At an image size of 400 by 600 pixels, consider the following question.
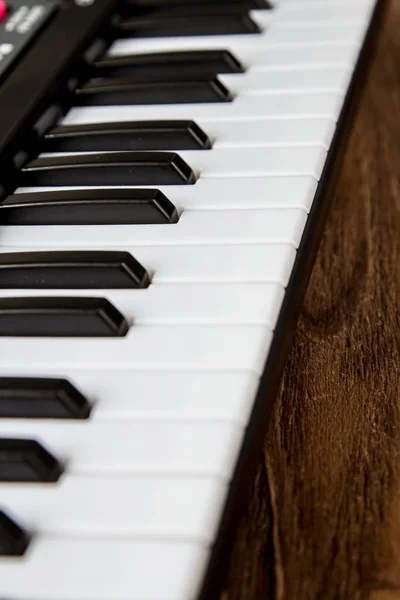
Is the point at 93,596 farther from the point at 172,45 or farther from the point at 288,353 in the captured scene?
the point at 172,45

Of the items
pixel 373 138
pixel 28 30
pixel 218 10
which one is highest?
pixel 28 30

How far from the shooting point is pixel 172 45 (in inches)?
47.1

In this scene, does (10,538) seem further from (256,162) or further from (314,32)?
(314,32)

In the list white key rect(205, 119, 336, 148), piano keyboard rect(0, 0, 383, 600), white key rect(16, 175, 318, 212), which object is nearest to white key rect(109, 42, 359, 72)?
piano keyboard rect(0, 0, 383, 600)

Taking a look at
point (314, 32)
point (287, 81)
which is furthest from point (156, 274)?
point (314, 32)

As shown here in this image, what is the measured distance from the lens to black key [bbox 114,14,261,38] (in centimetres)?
120

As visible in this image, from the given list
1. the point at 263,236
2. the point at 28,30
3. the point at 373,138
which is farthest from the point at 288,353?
the point at 28,30

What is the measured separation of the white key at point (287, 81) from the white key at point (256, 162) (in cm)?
13

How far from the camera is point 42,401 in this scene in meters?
0.68

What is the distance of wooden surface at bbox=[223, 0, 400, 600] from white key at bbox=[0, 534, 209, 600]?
0.27ft

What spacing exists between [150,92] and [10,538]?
64 cm

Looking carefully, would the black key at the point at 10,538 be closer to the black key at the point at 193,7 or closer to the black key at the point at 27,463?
the black key at the point at 27,463

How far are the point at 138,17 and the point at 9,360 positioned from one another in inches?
27.2

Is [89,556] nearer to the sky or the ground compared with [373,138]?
nearer to the sky
